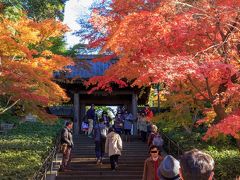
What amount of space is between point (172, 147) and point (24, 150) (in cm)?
521

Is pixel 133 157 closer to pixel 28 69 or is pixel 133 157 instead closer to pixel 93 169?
pixel 93 169

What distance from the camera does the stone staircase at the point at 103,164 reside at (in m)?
11.3

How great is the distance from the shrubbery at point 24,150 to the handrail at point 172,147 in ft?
13.3

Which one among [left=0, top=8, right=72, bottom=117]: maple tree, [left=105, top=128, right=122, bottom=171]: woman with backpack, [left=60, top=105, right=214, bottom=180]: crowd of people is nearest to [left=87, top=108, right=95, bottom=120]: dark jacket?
[left=60, top=105, right=214, bottom=180]: crowd of people

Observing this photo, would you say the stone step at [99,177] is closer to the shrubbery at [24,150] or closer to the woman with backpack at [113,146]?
the woman with backpack at [113,146]

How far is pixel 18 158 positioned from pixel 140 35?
15.4 ft

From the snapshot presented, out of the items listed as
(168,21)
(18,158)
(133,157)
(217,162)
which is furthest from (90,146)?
(168,21)

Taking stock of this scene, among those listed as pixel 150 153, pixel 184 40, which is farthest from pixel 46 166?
pixel 150 153

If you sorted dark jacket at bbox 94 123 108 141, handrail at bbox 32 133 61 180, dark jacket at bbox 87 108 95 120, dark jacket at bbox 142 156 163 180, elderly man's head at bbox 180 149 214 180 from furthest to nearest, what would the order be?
dark jacket at bbox 87 108 95 120, dark jacket at bbox 94 123 108 141, handrail at bbox 32 133 61 180, dark jacket at bbox 142 156 163 180, elderly man's head at bbox 180 149 214 180

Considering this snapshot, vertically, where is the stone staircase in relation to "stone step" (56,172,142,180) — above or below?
above

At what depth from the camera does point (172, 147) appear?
1409 centimetres

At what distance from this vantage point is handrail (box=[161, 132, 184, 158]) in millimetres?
12484

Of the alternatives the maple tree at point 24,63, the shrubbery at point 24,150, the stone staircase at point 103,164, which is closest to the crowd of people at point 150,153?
the stone staircase at point 103,164

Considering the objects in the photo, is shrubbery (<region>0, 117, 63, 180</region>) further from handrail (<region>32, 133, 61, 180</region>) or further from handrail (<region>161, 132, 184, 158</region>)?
handrail (<region>161, 132, 184, 158</region>)
